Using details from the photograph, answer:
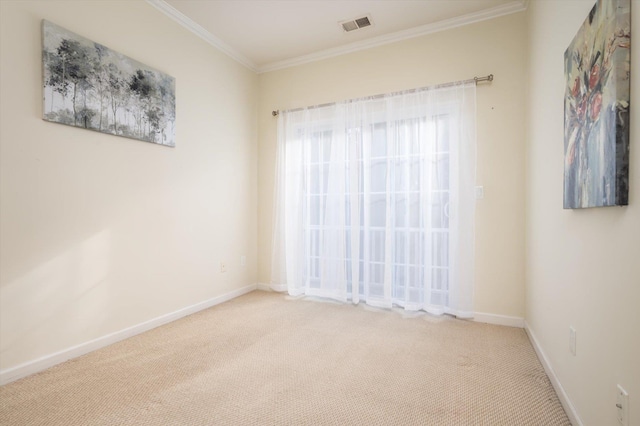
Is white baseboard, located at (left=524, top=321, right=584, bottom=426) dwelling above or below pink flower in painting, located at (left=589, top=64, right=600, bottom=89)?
below

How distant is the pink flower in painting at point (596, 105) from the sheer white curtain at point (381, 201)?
5.24 feet

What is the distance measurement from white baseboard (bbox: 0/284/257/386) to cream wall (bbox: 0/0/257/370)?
39mm

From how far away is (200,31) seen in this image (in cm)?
307

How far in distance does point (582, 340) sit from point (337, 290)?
2.25 m

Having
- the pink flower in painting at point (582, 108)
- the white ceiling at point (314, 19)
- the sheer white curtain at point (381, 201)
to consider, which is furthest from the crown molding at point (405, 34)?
the pink flower in painting at point (582, 108)

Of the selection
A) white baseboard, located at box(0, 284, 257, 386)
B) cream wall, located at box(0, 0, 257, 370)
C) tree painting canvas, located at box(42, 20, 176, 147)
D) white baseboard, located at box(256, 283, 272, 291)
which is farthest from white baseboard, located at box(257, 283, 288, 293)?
tree painting canvas, located at box(42, 20, 176, 147)

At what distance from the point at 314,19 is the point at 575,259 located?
2.82 metres

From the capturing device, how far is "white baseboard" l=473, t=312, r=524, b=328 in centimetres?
266

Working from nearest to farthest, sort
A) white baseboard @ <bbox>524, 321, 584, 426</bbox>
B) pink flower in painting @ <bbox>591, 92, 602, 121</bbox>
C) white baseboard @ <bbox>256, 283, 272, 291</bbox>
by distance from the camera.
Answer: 1. pink flower in painting @ <bbox>591, 92, 602, 121</bbox>
2. white baseboard @ <bbox>524, 321, 584, 426</bbox>
3. white baseboard @ <bbox>256, 283, 272, 291</bbox>

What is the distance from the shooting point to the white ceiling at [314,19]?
270cm

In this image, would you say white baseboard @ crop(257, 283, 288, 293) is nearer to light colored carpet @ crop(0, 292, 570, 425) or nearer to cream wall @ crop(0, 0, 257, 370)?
cream wall @ crop(0, 0, 257, 370)

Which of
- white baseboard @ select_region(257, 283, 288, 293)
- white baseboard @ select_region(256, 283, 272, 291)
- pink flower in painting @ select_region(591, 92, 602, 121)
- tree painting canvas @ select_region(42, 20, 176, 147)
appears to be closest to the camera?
pink flower in painting @ select_region(591, 92, 602, 121)

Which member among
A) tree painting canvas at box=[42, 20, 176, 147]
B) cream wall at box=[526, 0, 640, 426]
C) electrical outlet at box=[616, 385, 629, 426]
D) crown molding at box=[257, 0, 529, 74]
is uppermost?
crown molding at box=[257, 0, 529, 74]

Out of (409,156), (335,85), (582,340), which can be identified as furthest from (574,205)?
(335,85)
